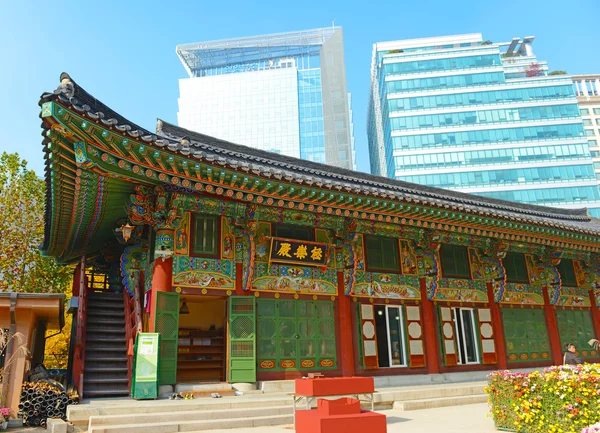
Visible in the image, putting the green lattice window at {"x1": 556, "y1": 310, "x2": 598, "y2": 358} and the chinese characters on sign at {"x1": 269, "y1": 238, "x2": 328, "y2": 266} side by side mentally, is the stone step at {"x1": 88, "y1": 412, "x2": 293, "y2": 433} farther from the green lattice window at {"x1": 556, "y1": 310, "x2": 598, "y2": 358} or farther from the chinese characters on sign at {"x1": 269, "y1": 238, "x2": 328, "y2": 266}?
the green lattice window at {"x1": 556, "y1": 310, "x2": 598, "y2": 358}

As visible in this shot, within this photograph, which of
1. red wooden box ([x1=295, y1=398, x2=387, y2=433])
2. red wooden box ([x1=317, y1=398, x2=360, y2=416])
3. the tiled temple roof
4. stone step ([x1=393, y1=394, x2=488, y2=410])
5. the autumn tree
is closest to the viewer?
red wooden box ([x1=295, y1=398, x2=387, y2=433])

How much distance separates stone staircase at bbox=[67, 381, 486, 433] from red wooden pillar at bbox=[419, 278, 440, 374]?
331cm

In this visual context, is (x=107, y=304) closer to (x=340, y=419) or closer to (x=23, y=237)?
(x=23, y=237)

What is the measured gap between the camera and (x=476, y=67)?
241 feet

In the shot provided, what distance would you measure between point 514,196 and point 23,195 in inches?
2421

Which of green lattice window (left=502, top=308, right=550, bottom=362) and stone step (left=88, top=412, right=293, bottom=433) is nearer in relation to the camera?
stone step (left=88, top=412, right=293, bottom=433)

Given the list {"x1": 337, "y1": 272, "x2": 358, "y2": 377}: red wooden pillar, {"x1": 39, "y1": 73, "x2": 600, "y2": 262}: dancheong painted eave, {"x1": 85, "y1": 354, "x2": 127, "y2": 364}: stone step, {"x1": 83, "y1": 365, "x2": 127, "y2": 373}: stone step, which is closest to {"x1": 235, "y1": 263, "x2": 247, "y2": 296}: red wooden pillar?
{"x1": 39, "y1": 73, "x2": 600, "y2": 262}: dancheong painted eave

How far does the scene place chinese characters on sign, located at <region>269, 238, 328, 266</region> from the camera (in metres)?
Result: 13.0

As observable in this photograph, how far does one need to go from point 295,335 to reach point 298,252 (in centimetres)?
224

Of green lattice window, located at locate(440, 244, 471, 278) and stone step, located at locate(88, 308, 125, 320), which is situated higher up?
green lattice window, located at locate(440, 244, 471, 278)

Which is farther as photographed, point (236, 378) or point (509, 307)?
point (509, 307)

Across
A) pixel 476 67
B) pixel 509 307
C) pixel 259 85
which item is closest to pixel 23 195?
pixel 509 307

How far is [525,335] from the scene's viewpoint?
17.1m

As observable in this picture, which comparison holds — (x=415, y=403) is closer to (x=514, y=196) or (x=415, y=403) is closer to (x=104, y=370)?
(x=104, y=370)
